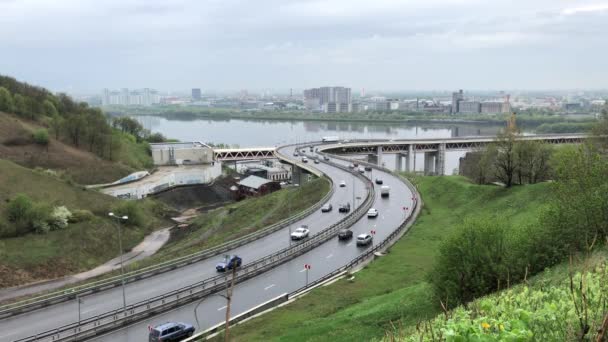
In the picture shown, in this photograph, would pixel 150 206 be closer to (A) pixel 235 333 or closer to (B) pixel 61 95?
(A) pixel 235 333

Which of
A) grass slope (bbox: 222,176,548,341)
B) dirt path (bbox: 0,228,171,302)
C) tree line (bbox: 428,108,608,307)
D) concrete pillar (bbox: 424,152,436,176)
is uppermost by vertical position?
tree line (bbox: 428,108,608,307)

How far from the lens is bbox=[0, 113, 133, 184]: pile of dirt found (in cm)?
6319

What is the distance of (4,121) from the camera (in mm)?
71250

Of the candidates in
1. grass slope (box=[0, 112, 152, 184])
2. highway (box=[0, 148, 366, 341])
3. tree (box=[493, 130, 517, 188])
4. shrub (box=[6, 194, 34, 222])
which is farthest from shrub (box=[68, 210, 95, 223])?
tree (box=[493, 130, 517, 188])

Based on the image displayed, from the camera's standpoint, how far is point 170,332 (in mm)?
18844

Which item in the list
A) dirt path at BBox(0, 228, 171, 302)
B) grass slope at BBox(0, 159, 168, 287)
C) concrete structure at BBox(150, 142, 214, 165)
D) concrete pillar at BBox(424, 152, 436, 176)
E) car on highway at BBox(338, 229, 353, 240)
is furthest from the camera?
concrete pillar at BBox(424, 152, 436, 176)

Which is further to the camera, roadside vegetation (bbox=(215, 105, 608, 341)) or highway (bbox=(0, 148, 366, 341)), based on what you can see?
highway (bbox=(0, 148, 366, 341))

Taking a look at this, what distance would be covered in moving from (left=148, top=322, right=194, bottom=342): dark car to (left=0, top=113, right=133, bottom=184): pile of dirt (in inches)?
1804

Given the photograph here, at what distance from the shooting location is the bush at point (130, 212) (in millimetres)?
50375

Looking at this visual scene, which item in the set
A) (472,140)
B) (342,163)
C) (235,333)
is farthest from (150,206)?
(472,140)

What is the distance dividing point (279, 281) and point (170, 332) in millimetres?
7791

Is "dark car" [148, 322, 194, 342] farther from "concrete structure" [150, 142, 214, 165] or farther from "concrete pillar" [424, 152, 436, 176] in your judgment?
"concrete pillar" [424, 152, 436, 176]

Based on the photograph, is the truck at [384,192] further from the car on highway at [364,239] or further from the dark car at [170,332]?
the dark car at [170,332]

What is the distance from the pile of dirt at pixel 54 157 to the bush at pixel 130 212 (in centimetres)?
1239
